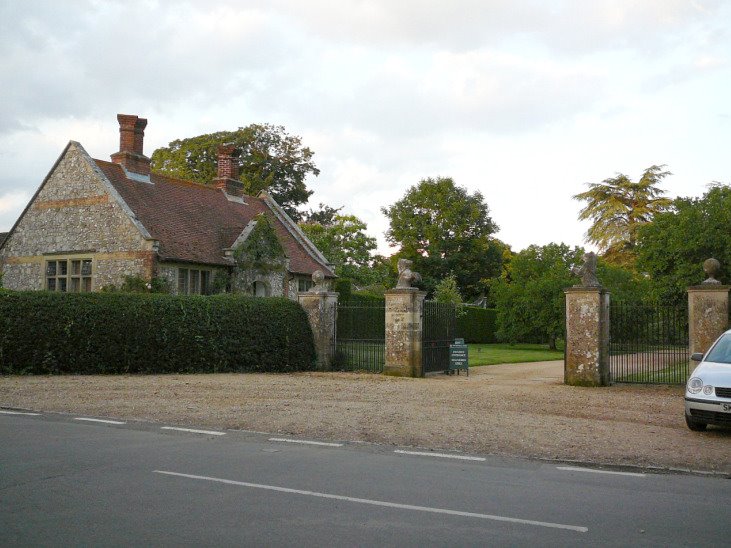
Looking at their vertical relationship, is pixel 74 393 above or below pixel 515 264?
below

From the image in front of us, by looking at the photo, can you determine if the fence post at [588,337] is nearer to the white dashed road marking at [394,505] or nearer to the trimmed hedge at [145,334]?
the trimmed hedge at [145,334]

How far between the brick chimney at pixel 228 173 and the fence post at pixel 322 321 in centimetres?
1566

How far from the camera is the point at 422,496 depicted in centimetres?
663

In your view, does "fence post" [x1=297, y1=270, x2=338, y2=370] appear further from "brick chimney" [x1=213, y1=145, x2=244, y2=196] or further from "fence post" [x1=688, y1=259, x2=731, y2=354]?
"brick chimney" [x1=213, y1=145, x2=244, y2=196]

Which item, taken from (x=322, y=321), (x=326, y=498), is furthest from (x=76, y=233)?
(x=326, y=498)

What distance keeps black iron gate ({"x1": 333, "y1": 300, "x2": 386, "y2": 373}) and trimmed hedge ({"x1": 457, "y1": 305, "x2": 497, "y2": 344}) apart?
84.0ft

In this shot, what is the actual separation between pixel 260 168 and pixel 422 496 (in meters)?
48.4

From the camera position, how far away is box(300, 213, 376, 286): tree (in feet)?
156

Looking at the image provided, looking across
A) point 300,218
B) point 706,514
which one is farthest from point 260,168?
point 706,514

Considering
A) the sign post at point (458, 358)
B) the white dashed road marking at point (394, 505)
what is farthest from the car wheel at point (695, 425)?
the sign post at point (458, 358)

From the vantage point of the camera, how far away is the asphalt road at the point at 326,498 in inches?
211

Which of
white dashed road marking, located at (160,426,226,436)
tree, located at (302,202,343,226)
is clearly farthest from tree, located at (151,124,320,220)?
white dashed road marking, located at (160,426,226,436)

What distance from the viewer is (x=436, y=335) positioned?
20766 millimetres

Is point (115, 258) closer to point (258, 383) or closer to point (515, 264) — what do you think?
point (258, 383)
